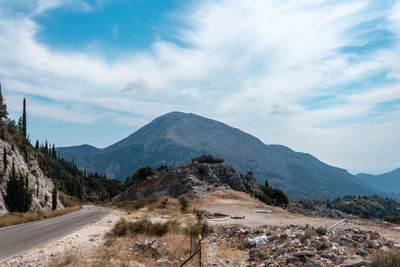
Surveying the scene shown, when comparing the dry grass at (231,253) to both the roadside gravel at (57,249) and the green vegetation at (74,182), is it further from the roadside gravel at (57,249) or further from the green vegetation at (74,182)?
the green vegetation at (74,182)

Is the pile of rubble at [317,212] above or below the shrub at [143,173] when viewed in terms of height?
below

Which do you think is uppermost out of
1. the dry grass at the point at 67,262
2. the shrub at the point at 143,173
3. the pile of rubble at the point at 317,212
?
the shrub at the point at 143,173

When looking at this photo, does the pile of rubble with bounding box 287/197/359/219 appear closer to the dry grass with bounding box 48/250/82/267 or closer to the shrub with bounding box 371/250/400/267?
the shrub with bounding box 371/250/400/267

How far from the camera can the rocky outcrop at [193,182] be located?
56.4 m

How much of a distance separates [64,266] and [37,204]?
44.5m

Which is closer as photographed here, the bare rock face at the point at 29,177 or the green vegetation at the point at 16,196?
the green vegetation at the point at 16,196

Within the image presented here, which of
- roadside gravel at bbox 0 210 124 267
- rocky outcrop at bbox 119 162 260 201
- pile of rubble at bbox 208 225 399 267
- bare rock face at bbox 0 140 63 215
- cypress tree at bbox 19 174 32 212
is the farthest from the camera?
rocky outcrop at bbox 119 162 260 201

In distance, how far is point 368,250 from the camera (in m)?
12.2

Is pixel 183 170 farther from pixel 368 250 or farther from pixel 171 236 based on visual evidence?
pixel 368 250

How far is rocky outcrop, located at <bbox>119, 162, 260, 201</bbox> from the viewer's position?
56375mm

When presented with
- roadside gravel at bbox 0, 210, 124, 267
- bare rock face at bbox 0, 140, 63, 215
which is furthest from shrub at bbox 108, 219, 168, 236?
bare rock face at bbox 0, 140, 63, 215

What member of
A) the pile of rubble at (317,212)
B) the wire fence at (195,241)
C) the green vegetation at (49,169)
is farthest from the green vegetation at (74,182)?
the wire fence at (195,241)

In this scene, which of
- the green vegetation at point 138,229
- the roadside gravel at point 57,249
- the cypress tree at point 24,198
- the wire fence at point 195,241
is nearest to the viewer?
the roadside gravel at point 57,249

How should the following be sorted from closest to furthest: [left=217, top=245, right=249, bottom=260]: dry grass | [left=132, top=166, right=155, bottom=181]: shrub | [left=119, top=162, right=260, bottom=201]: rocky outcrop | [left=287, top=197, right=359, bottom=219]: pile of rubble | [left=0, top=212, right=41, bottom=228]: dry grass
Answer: [left=217, top=245, right=249, bottom=260]: dry grass < [left=0, top=212, right=41, bottom=228]: dry grass < [left=287, top=197, right=359, bottom=219]: pile of rubble < [left=119, top=162, right=260, bottom=201]: rocky outcrop < [left=132, top=166, right=155, bottom=181]: shrub
